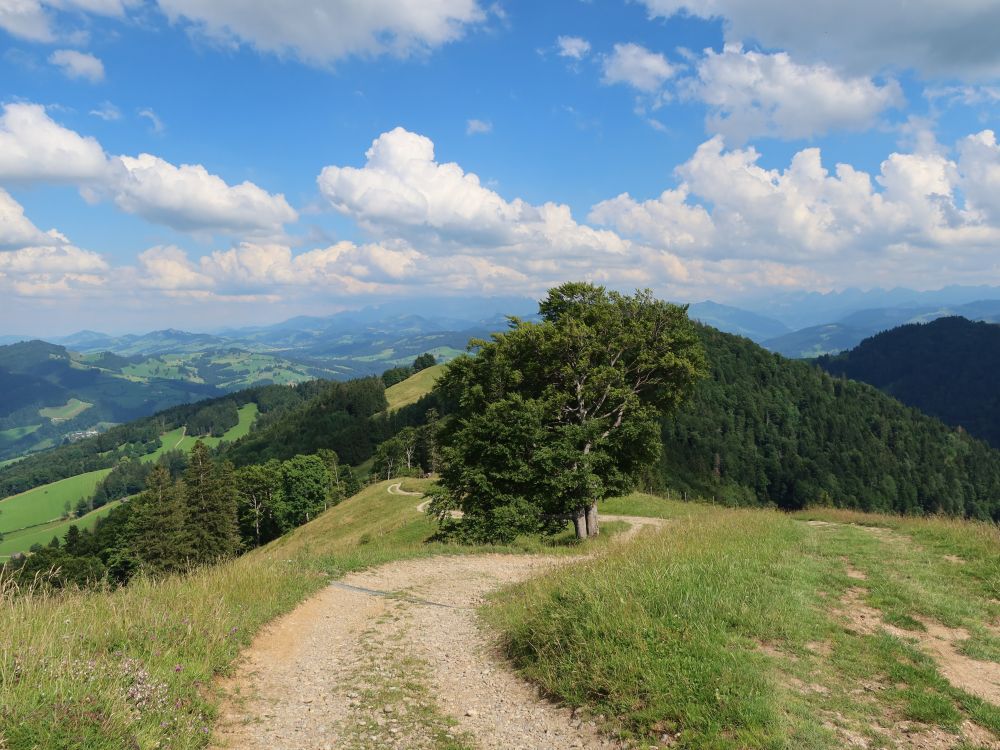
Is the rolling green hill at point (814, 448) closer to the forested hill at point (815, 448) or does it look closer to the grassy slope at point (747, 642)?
the forested hill at point (815, 448)

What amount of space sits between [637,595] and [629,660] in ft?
6.00

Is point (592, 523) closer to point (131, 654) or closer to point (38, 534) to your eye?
point (131, 654)

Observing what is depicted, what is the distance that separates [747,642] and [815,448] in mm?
200064

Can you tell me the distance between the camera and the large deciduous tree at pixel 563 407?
24.6 metres

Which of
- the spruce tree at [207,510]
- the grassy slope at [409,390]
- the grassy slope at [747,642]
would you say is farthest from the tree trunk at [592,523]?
the grassy slope at [409,390]

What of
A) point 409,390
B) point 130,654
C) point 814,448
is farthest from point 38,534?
point 814,448

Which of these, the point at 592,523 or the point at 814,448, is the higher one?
the point at 592,523

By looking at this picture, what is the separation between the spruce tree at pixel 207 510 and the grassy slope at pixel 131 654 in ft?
194

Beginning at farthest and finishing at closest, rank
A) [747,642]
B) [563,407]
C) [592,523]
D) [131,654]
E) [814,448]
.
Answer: [814,448]
[563,407]
[592,523]
[747,642]
[131,654]

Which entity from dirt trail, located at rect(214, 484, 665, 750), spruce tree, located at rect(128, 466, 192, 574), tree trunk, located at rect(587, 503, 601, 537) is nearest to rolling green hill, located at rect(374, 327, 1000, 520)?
spruce tree, located at rect(128, 466, 192, 574)

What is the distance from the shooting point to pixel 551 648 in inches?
332

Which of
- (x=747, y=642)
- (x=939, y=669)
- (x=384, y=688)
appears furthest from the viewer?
(x=384, y=688)

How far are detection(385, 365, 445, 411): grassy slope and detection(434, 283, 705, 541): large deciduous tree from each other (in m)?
129

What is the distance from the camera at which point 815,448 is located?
177000mm
